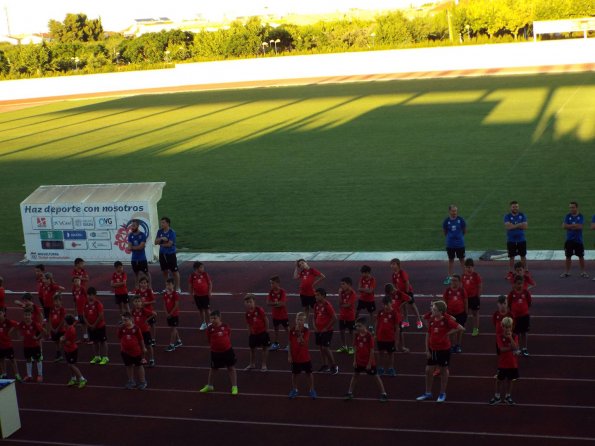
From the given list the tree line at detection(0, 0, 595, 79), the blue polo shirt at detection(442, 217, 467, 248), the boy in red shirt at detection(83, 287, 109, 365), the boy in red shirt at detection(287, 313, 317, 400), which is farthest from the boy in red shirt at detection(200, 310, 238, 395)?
the tree line at detection(0, 0, 595, 79)

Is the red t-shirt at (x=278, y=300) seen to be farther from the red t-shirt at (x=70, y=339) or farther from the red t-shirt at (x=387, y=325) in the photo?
the red t-shirt at (x=70, y=339)

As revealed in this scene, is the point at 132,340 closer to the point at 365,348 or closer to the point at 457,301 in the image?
the point at 365,348

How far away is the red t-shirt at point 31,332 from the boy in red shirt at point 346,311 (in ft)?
14.8

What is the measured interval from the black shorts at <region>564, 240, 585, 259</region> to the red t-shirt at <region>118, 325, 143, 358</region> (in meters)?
8.36

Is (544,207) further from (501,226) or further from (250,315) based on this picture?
(250,315)

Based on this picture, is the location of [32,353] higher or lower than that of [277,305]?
lower

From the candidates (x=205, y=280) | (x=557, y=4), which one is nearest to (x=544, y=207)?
(x=205, y=280)

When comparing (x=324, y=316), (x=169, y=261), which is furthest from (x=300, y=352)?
(x=169, y=261)

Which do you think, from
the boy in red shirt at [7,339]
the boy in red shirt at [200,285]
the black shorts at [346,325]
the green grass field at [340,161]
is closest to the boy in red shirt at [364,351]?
the black shorts at [346,325]

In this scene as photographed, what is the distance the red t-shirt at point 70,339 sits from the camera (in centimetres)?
1248

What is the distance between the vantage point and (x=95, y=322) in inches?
528

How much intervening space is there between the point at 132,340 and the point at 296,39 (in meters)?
87.8

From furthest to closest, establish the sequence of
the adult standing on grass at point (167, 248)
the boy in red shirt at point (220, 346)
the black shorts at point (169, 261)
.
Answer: the black shorts at point (169, 261), the adult standing on grass at point (167, 248), the boy in red shirt at point (220, 346)

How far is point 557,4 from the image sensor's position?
8269cm
